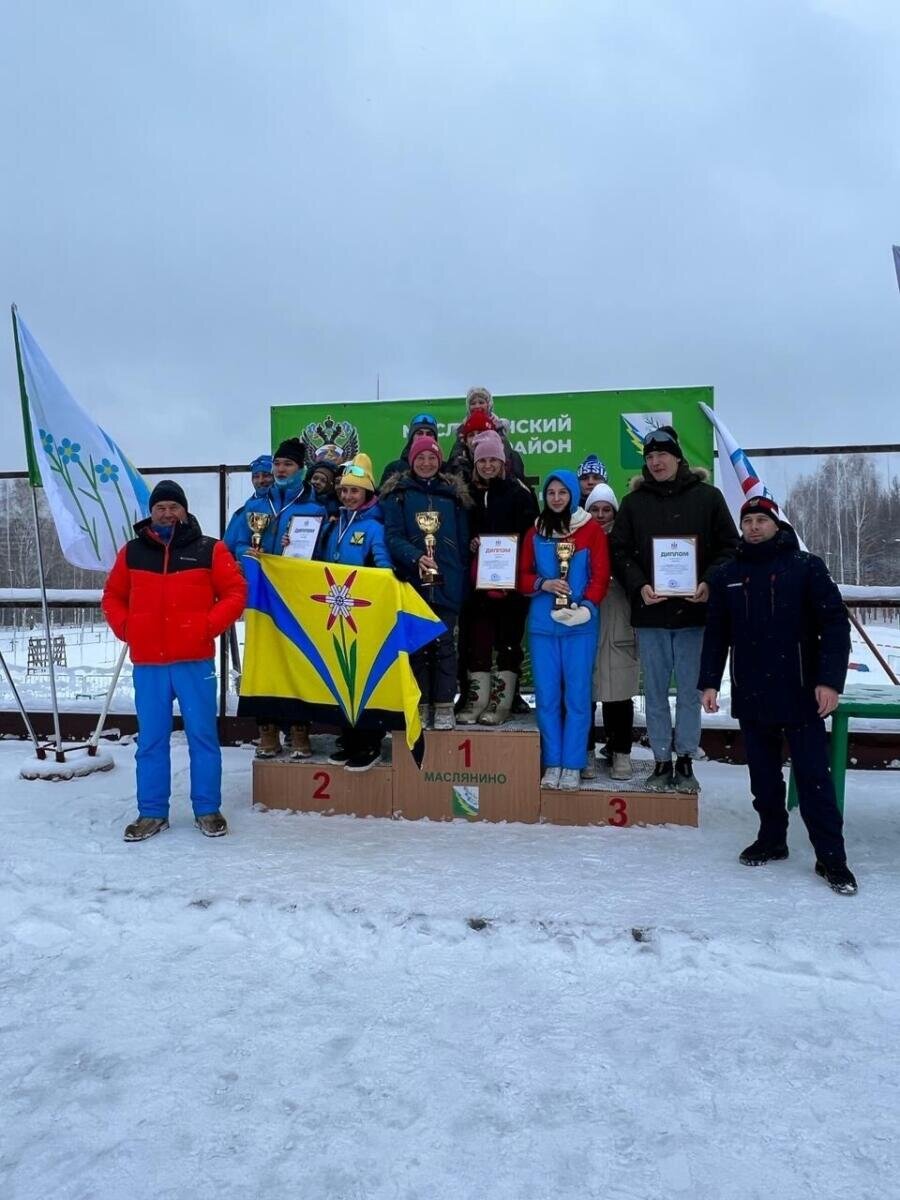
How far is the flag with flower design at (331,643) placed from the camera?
170 inches

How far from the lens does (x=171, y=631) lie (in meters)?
4.15

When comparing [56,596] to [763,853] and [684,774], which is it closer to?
[684,774]

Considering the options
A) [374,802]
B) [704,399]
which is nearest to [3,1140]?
[374,802]

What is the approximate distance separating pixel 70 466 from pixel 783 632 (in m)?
4.86

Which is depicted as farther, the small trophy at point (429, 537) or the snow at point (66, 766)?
the snow at point (66, 766)

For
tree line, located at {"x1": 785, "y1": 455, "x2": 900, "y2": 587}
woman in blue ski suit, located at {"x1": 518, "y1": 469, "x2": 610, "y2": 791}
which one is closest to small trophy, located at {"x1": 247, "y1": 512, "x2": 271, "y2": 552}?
woman in blue ski suit, located at {"x1": 518, "y1": 469, "x2": 610, "y2": 791}

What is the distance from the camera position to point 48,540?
7258mm

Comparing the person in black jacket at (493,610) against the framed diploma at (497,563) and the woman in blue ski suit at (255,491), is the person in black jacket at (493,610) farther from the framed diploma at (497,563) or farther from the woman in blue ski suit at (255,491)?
the woman in blue ski suit at (255,491)

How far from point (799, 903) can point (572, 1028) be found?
142 cm

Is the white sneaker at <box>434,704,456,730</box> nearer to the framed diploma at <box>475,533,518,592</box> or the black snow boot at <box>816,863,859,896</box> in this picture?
the framed diploma at <box>475,533,518,592</box>

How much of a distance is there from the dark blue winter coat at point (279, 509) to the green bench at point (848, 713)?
3.20 m

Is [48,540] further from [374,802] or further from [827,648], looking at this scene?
[827,648]

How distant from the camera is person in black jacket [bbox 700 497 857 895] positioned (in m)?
3.54

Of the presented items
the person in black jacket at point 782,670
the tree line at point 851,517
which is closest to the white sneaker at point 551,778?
the person in black jacket at point 782,670
